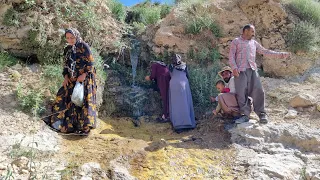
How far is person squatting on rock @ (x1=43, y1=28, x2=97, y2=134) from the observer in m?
4.59

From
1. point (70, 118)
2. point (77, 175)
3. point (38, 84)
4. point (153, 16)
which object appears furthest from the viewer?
point (153, 16)

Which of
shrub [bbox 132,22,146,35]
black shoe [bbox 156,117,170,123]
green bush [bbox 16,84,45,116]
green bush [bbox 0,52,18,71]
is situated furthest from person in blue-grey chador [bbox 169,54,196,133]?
green bush [bbox 0,52,18,71]

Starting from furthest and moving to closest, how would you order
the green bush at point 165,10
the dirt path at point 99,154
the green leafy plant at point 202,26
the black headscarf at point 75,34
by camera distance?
the green bush at point 165,10
the green leafy plant at point 202,26
the black headscarf at point 75,34
the dirt path at point 99,154

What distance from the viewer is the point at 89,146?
4273 millimetres

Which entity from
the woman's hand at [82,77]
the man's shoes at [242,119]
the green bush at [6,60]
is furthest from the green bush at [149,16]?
the man's shoes at [242,119]

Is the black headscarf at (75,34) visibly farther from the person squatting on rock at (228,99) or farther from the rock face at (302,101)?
the rock face at (302,101)

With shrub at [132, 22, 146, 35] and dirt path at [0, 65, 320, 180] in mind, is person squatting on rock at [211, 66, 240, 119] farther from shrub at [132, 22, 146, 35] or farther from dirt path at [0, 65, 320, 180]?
shrub at [132, 22, 146, 35]

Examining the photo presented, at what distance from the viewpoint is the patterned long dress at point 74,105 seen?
4.59m

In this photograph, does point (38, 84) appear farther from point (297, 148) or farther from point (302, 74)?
point (302, 74)

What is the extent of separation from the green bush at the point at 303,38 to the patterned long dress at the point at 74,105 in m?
4.53

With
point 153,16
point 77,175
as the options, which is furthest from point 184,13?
point 77,175

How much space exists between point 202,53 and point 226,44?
669 millimetres

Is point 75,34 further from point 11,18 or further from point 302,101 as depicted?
point 302,101

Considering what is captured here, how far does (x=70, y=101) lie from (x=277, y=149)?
2946 mm
